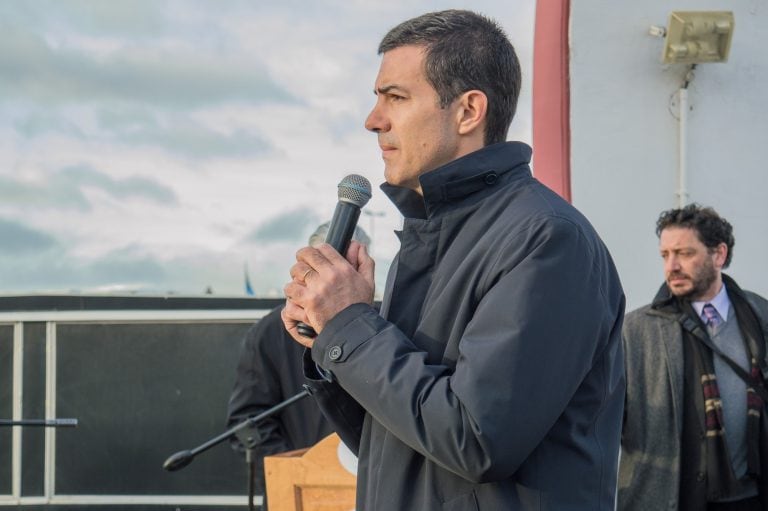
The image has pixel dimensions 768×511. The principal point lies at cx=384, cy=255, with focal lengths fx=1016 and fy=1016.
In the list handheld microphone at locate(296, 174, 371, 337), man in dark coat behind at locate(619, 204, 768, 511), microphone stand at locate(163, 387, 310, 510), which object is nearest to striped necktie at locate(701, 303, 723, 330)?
man in dark coat behind at locate(619, 204, 768, 511)

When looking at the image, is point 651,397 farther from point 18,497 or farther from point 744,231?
point 18,497

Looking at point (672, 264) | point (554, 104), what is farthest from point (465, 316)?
point (554, 104)

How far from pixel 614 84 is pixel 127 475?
3.73 m

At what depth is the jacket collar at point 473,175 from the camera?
1.72 metres

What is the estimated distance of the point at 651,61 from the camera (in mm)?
5023

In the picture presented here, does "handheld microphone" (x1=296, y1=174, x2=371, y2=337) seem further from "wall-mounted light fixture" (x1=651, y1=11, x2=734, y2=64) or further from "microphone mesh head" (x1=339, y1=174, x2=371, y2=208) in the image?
"wall-mounted light fixture" (x1=651, y1=11, x2=734, y2=64)

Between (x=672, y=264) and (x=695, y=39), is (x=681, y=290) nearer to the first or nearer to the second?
(x=672, y=264)

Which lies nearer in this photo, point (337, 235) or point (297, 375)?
point (337, 235)

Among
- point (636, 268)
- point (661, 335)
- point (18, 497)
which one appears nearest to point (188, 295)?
point (18, 497)

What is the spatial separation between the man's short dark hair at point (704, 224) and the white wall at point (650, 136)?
499 millimetres

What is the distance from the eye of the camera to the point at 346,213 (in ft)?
6.25

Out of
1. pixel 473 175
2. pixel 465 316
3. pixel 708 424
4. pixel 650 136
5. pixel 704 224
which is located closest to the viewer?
pixel 465 316

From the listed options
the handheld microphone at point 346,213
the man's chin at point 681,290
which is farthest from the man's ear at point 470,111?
the man's chin at point 681,290

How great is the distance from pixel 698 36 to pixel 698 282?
1.33 meters
